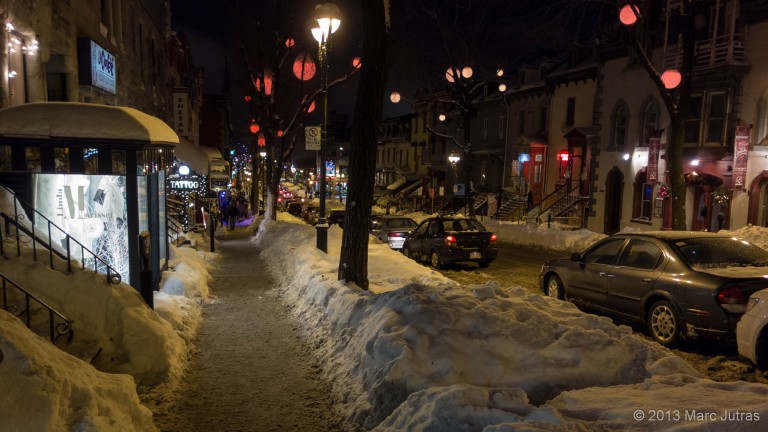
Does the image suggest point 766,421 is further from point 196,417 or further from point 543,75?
point 543,75

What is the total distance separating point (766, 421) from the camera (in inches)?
128

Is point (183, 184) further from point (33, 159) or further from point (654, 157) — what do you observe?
point (654, 157)

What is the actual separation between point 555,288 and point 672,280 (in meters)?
3.03

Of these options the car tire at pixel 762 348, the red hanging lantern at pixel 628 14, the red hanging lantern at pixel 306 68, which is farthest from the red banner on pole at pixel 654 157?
the car tire at pixel 762 348

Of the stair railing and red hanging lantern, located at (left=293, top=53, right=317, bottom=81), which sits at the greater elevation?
red hanging lantern, located at (left=293, top=53, right=317, bottom=81)

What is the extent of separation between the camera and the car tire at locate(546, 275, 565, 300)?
1034 centimetres

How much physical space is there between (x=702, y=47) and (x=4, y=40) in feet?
74.3

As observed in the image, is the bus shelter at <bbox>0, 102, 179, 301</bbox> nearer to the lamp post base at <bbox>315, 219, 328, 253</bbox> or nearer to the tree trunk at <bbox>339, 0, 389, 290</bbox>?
the tree trunk at <bbox>339, 0, 389, 290</bbox>

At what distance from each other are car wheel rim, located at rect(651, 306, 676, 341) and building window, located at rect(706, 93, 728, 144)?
15.9 m

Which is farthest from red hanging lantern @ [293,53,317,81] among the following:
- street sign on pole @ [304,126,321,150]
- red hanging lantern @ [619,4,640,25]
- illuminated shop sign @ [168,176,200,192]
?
red hanging lantern @ [619,4,640,25]

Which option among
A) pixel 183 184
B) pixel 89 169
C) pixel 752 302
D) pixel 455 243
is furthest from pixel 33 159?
pixel 183 184

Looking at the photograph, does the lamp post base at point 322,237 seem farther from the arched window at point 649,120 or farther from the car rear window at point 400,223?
the arched window at point 649,120

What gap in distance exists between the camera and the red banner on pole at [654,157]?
74.5 ft

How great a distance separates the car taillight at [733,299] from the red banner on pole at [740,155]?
14.8 meters
